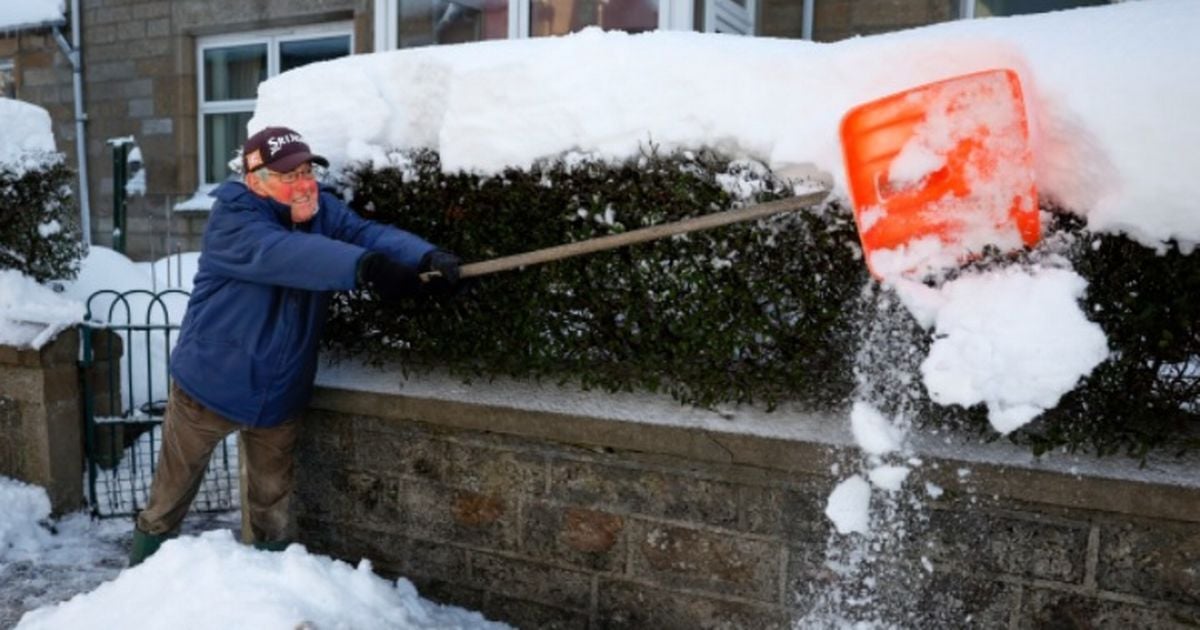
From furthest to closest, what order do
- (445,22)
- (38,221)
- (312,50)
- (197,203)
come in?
(197,203), (312,50), (445,22), (38,221)

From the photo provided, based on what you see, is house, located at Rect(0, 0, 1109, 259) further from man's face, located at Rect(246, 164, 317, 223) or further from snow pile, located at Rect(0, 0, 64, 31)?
man's face, located at Rect(246, 164, 317, 223)

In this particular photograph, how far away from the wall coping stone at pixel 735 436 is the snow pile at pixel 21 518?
6.11 ft

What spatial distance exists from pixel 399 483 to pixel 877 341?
1801mm

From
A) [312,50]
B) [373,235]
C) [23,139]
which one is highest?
[312,50]

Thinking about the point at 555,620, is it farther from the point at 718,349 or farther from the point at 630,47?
the point at 630,47

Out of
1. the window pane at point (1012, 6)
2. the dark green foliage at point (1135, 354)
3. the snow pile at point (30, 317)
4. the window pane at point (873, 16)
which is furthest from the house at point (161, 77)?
the dark green foliage at point (1135, 354)

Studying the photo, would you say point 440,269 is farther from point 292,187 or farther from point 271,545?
point 271,545

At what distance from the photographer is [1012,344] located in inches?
85.6

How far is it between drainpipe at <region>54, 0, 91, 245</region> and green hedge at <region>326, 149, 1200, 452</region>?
884cm

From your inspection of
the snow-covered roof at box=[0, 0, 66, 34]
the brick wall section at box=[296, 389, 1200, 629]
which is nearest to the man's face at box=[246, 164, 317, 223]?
the brick wall section at box=[296, 389, 1200, 629]

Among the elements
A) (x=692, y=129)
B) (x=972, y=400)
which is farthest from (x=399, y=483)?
(x=972, y=400)

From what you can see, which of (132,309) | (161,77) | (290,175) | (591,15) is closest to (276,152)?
(290,175)

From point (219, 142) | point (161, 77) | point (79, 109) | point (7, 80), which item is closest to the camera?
point (161, 77)

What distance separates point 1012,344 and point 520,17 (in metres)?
5.34
